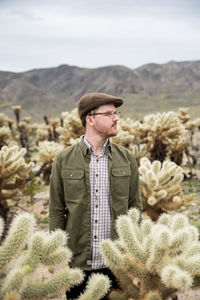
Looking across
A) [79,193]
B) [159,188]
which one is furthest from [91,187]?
[159,188]

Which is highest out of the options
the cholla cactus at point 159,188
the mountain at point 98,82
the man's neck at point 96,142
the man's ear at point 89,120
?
the mountain at point 98,82

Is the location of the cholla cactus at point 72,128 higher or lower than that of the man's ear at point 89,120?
lower

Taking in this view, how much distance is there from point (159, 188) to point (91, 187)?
7.84 feet

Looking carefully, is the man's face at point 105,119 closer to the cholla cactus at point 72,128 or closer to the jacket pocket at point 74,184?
the jacket pocket at point 74,184

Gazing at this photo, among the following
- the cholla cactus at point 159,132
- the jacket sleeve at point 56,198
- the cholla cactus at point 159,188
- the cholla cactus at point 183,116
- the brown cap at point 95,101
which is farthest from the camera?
the cholla cactus at point 183,116

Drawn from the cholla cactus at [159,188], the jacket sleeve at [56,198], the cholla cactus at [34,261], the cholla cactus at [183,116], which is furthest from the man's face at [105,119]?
the cholla cactus at [183,116]

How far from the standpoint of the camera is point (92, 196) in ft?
8.30

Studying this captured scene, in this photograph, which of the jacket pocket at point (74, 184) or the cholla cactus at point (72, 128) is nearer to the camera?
the jacket pocket at point (74, 184)

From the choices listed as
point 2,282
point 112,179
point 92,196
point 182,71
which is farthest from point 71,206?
point 182,71

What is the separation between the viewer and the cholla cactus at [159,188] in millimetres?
4547

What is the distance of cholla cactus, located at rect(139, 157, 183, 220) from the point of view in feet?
14.9

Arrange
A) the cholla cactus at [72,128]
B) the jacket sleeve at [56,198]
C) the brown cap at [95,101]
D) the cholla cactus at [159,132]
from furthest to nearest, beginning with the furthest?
the cholla cactus at [72,128], the cholla cactus at [159,132], the jacket sleeve at [56,198], the brown cap at [95,101]

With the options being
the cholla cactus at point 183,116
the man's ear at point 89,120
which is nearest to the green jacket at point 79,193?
the man's ear at point 89,120

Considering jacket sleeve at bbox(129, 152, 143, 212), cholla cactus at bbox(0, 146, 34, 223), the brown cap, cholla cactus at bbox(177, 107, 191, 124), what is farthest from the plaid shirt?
cholla cactus at bbox(177, 107, 191, 124)
